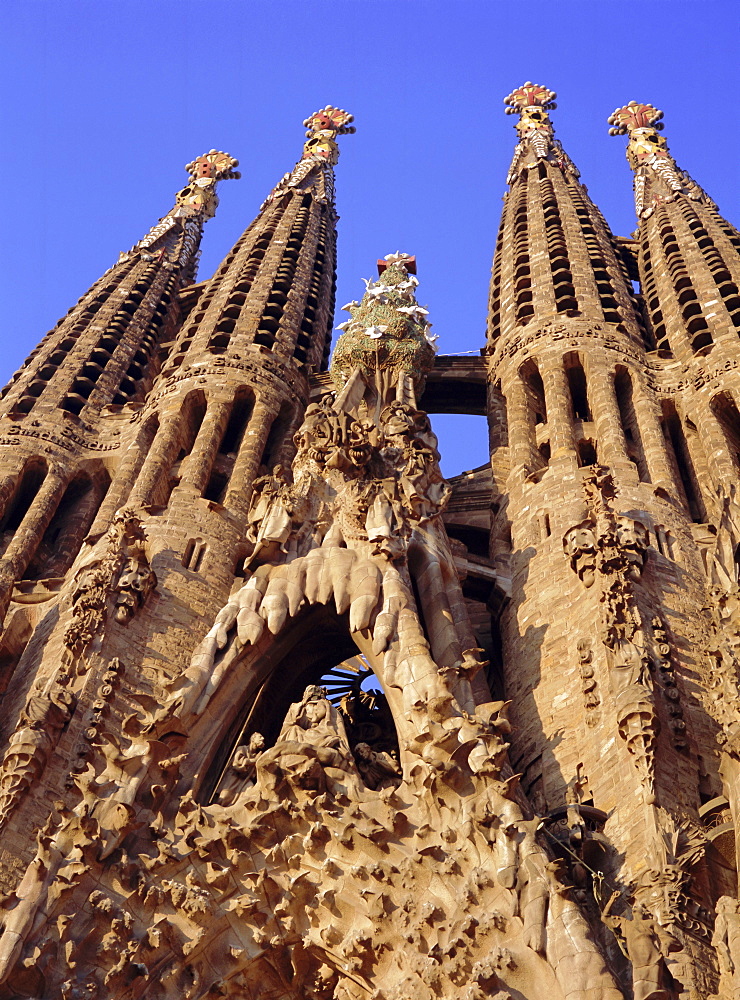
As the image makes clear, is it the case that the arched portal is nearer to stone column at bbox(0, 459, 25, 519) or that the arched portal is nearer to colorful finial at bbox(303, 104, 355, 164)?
stone column at bbox(0, 459, 25, 519)

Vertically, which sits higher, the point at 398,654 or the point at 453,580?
the point at 453,580

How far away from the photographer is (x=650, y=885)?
15.9 m

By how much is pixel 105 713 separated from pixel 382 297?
12.8 m

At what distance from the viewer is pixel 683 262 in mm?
34219

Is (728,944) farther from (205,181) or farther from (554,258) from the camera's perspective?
(205,181)

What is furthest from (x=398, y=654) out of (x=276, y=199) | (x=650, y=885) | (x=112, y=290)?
(x=276, y=199)

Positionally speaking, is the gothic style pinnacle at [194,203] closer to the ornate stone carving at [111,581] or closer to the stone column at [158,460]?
the stone column at [158,460]

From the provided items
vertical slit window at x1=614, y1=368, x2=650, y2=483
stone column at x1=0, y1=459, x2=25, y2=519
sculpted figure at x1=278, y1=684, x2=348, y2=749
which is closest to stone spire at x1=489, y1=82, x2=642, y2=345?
vertical slit window at x1=614, y1=368, x2=650, y2=483

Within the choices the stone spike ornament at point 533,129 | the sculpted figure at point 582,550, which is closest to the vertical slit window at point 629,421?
the sculpted figure at point 582,550

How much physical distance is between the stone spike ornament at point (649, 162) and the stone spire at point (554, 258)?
1.77m

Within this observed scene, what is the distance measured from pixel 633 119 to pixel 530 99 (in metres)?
4.26

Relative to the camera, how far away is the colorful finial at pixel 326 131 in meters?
48.9

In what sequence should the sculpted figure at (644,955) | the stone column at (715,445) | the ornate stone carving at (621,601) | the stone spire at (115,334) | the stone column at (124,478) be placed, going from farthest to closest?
the stone spire at (115,334), the stone column at (124,478), the stone column at (715,445), the ornate stone carving at (621,601), the sculpted figure at (644,955)

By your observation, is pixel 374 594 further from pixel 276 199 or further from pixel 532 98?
pixel 532 98
